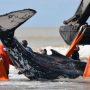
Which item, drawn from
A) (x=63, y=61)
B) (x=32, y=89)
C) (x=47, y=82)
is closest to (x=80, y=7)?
(x=63, y=61)

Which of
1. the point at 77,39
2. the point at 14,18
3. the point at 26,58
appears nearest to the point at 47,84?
the point at 26,58

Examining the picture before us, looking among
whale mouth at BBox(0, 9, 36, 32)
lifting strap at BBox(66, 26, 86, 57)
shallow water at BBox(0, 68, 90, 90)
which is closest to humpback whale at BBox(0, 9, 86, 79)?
whale mouth at BBox(0, 9, 36, 32)

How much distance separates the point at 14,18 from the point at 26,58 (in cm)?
158

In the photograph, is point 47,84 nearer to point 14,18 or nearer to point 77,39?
point 14,18

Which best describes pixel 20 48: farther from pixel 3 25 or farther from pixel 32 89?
pixel 32 89

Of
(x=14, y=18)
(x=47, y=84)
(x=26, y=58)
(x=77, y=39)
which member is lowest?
(x=47, y=84)

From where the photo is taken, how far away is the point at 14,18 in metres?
23.5

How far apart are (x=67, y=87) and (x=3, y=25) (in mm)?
3947

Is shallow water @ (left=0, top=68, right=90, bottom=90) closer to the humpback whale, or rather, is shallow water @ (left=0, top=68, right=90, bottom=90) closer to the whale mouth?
the humpback whale

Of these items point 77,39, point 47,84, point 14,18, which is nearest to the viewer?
point 47,84

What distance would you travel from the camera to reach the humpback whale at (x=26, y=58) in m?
23.4

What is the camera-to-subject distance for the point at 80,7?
27969 millimetres

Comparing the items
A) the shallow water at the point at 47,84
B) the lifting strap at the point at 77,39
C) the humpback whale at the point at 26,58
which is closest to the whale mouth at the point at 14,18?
the humpback whale at the point at 26,58

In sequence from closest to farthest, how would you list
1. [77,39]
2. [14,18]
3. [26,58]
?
[14,18]
[26,58]
[77,39]
